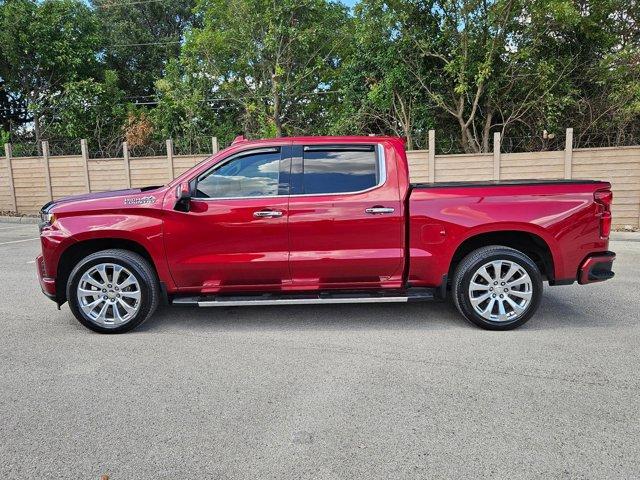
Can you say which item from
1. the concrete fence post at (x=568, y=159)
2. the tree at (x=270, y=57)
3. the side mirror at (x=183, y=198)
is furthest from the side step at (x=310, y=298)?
the tree at (x=270, y=57)

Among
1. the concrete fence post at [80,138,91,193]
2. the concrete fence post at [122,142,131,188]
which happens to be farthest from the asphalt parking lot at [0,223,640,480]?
the concrete fence post at [80,138,91,193]

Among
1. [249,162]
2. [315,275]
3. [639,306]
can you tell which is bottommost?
[639,306]

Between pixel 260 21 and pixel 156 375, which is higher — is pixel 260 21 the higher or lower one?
the higher one

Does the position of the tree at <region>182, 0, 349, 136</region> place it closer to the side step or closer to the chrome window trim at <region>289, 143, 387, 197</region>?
the chrome window trim at <region>289, 143, 387, 197</region>

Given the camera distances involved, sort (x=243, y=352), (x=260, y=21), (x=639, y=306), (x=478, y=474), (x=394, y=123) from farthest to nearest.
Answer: (x=260, y=21)
(x=394, y=123)
(x=639, y=306)
(x=243, y=352)
(x=478, y=474)

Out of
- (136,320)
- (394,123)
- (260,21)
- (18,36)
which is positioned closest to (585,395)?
(136,320)

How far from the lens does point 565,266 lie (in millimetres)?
5164

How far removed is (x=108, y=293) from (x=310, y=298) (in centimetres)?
200

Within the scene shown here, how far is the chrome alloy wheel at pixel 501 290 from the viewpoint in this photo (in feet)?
16.7

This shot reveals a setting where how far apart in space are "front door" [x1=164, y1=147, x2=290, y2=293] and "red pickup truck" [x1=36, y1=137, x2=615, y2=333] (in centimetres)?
1

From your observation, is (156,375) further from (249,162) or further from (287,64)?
(287,64)

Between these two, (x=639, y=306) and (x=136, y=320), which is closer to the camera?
(x=136, y=320)

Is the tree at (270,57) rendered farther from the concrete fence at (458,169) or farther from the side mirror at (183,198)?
the side mirror at (183,198)

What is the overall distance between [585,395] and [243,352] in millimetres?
2732
